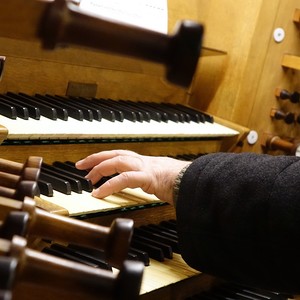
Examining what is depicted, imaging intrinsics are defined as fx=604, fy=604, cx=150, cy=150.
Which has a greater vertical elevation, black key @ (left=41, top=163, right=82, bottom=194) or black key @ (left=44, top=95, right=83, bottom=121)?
black key @ (left=44, top=95, right=83, bottom=121)

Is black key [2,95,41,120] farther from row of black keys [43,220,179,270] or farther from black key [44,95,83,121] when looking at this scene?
row of black keys [43,220,179,270]

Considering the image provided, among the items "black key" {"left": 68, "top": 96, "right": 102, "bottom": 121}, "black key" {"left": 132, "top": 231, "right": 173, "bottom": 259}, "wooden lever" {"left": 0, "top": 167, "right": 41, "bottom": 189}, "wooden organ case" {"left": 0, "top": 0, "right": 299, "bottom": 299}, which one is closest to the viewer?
"wooden lever" {"left": 0, "top": 167, "right": 41, "bottom": 189}

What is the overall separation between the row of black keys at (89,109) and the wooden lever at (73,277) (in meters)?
1.03

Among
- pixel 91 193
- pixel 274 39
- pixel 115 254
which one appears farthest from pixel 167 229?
pixel 115 254

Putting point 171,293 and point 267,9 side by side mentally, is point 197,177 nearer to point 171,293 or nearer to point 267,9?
point 171,293

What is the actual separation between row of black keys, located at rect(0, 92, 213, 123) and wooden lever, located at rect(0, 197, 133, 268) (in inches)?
36.0

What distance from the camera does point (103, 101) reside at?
1.99 metres

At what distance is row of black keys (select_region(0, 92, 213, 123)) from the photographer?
1.54 m

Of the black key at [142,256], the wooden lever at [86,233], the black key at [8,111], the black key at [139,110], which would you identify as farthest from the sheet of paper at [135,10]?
the wooden lever at [86,233]

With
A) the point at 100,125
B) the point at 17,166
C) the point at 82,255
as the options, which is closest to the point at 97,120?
the point at 100,125

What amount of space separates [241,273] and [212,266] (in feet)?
0.20

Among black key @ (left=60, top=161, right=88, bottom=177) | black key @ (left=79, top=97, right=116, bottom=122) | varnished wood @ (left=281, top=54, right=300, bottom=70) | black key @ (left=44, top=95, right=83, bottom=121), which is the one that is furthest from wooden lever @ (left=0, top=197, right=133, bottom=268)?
varnished wood @ (left=281, top=54, right=300, bottom=70)

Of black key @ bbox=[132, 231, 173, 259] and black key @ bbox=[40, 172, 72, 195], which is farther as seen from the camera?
black key @ bbox=[132, 231, 173, 259]

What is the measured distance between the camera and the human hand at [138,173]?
142 centimetres
